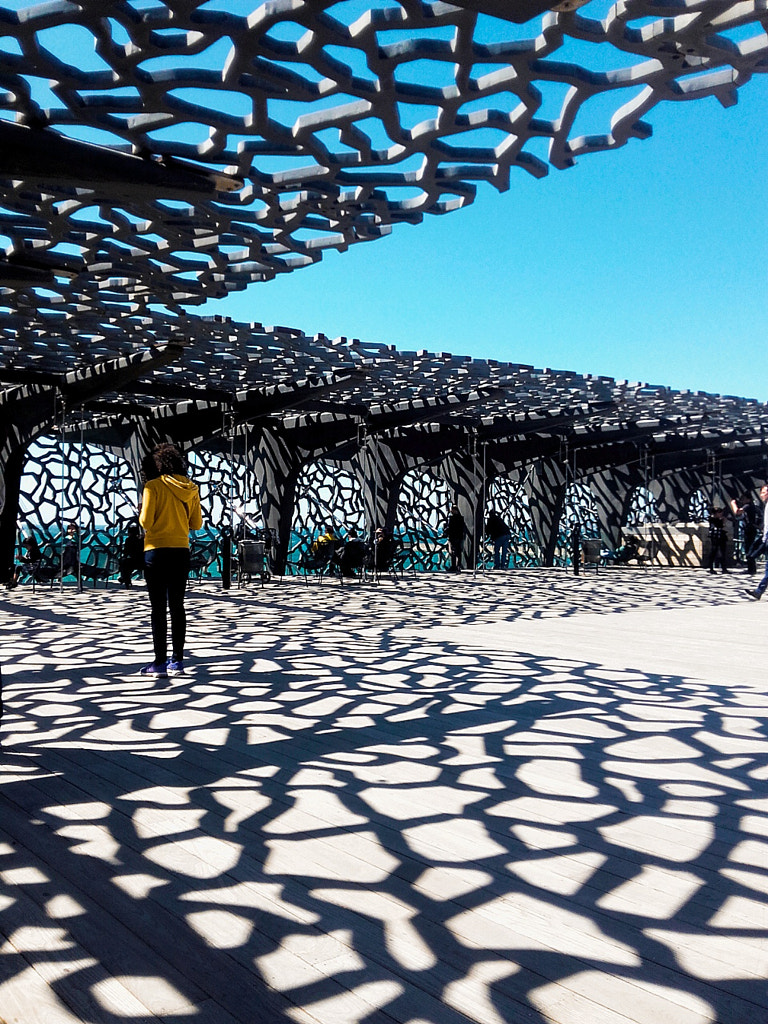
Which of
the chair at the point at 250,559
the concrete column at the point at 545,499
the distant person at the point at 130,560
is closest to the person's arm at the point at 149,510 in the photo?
the distant person at the point at 130,560

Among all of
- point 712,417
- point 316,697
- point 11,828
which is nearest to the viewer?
point 11,828

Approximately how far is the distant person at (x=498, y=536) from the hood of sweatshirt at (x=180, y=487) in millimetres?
16333

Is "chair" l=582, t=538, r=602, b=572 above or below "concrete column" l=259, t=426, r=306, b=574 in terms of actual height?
below

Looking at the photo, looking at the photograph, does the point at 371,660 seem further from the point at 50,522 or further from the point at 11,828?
the point at 50,522

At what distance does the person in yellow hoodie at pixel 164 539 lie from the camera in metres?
6.54

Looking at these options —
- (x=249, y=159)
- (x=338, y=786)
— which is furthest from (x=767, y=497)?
(x=338, y=786)

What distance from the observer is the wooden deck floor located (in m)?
2.20

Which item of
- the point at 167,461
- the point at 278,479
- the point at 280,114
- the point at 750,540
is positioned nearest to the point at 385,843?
the point at 167,461

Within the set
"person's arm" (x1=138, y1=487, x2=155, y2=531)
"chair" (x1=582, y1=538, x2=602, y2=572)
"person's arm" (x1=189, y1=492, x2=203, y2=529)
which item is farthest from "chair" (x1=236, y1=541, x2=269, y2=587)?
"person's arm" (x1=138, y1=487, x2=155, y2=531)

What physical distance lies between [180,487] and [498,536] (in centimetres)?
1671

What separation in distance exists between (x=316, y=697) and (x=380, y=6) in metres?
4.44

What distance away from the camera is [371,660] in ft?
24.7

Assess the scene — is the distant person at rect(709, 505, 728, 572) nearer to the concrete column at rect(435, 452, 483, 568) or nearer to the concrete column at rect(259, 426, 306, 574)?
the concrete column at rect(435, 452, 483, 568)

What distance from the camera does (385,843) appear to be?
127 inches
